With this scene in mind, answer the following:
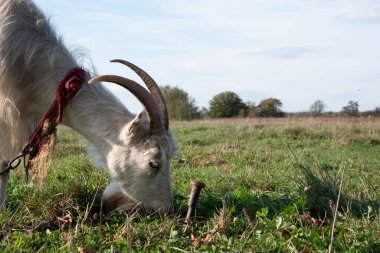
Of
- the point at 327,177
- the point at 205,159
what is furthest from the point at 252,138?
the point at 327,177

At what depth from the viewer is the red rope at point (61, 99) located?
15.8 ft

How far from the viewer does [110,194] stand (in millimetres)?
4789

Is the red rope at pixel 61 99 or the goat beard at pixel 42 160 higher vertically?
the red rope at pixel 61 99

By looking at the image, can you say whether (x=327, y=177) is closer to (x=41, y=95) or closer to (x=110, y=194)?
(x=110, y=194)

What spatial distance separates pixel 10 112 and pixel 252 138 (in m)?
9.07

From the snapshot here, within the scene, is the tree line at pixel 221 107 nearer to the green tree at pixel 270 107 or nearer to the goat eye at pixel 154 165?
the green tree at pixel 270 107

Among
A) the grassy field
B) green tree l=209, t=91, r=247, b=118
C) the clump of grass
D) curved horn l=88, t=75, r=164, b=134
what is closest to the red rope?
curved horn l=88, t=75, r=164, b=134

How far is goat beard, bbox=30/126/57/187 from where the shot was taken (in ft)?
16.8

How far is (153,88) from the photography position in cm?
482

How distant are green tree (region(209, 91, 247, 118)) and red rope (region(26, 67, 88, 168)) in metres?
39.3

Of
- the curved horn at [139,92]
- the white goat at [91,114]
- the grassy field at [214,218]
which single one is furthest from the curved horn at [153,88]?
the grassy field at [214,218]

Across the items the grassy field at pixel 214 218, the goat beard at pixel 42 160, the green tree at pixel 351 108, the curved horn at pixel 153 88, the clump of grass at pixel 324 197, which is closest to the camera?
the grassy field at pixel 214 218

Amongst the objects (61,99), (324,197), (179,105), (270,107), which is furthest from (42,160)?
(270,107)

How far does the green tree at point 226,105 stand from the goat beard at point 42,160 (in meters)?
39.1
